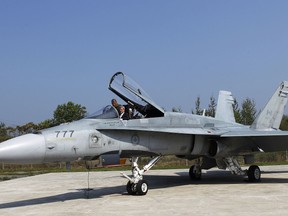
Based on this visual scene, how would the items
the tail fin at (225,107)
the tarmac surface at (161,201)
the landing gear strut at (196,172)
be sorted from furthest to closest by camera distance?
the tail fin at (225,107) < the landing gear strut at (196,172) < the tarmac surface at (161,201)

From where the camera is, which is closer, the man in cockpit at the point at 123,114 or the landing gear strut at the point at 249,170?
the man in cockpit at the point at 123,114

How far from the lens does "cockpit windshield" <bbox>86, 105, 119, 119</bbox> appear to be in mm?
9445

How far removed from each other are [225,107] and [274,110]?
184cm

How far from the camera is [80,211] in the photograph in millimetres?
7770

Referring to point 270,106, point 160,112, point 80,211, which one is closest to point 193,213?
point 80,211

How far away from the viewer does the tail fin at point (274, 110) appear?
1475cm

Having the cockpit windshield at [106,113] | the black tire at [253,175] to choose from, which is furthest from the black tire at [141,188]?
the black tire at [253,175]

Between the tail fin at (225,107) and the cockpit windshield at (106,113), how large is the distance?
22.1 feet

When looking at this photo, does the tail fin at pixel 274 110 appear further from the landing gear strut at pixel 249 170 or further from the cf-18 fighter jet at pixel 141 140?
the landing gear strut at pixel 249 170

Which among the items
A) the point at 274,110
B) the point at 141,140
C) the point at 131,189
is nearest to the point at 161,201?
the point at 131,189

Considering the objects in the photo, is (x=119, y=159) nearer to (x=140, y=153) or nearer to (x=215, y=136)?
(x=140, y=153)

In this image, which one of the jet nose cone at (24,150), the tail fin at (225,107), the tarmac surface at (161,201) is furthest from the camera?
the tail fin at (225,107)

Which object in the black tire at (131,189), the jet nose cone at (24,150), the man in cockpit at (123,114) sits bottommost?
the black tire at (131,189)

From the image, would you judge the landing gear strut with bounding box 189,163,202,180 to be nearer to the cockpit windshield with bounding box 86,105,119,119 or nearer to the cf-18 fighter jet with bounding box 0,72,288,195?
the cf-18 fighter jet with bounding box 0,72,288,195
